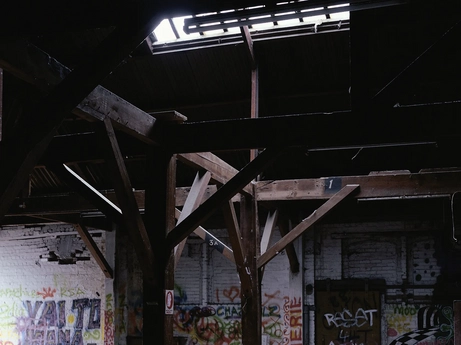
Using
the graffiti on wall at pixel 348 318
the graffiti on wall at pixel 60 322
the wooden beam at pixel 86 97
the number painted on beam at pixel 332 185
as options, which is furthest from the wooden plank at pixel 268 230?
the graffiti on wall at pixel 60 322

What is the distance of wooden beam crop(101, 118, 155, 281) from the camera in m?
5.30

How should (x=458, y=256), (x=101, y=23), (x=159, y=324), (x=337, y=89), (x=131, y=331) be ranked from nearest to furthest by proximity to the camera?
(x=101, y=23), (x=159, y=324), (x=337, y=89), (x=458, y=256), (x=131, y=331)

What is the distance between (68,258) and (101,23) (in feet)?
37.4

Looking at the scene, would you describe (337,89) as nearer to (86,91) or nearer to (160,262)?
(160,262)

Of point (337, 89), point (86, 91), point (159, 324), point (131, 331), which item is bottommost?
point (131, 331)

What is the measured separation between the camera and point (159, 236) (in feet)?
19.8

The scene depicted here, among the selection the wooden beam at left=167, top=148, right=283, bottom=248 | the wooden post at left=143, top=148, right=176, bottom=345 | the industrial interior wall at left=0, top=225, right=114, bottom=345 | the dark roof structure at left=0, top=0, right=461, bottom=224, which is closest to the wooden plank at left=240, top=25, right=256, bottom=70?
the dark roof structure at left=0, top=0, right=461, bottom=224

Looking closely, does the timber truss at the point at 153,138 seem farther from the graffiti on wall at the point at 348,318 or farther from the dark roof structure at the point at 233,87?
the graffiti on wall at the point at 348,318

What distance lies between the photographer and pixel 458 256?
11438mm

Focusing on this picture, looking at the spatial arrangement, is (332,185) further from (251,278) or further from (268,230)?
(251,278)

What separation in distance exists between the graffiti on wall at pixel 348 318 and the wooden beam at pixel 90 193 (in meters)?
7.20

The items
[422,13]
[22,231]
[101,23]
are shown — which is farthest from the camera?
[22,231]

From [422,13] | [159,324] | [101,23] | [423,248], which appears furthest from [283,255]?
[101,23]

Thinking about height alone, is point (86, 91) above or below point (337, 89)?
below
